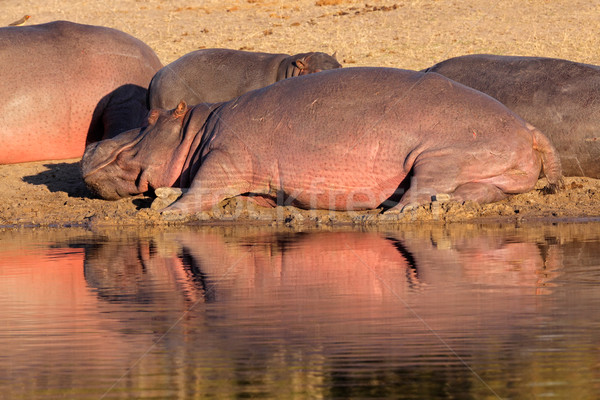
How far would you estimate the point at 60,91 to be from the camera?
1247cm

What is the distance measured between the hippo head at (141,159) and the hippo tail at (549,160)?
3.43 m

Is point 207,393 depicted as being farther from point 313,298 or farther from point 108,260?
point 108,260

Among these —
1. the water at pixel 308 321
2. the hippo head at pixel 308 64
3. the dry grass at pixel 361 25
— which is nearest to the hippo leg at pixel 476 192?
the water at pixel 308 321

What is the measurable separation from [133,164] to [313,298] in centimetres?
565

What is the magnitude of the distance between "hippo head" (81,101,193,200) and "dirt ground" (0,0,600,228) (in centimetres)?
21

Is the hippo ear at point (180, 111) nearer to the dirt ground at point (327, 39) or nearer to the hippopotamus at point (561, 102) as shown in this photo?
the dirt ground at point (327, 39)

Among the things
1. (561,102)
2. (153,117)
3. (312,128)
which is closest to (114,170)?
(153,117)

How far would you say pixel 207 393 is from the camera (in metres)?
3.28

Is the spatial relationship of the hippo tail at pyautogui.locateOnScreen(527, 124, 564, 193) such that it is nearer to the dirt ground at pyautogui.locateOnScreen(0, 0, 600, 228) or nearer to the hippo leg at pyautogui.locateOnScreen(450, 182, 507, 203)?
the dirt ground at pyautogui.locateOnScreen(0, 0, 600, 228)

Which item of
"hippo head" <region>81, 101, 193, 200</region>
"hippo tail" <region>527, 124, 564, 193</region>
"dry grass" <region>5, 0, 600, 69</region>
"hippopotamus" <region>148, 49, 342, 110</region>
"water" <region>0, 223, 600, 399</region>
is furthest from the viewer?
"dry grass" <region>5, 0, 600, 69</region>

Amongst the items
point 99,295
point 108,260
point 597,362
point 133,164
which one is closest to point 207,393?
point 597,362

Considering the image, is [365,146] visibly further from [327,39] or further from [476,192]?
[327,39]

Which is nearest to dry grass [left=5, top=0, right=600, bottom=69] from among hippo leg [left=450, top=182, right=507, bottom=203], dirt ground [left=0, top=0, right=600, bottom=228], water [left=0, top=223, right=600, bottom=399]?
dirt ground [left=0, top=0, right=600, bottom=228]

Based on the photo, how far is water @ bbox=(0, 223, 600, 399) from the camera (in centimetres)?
339
